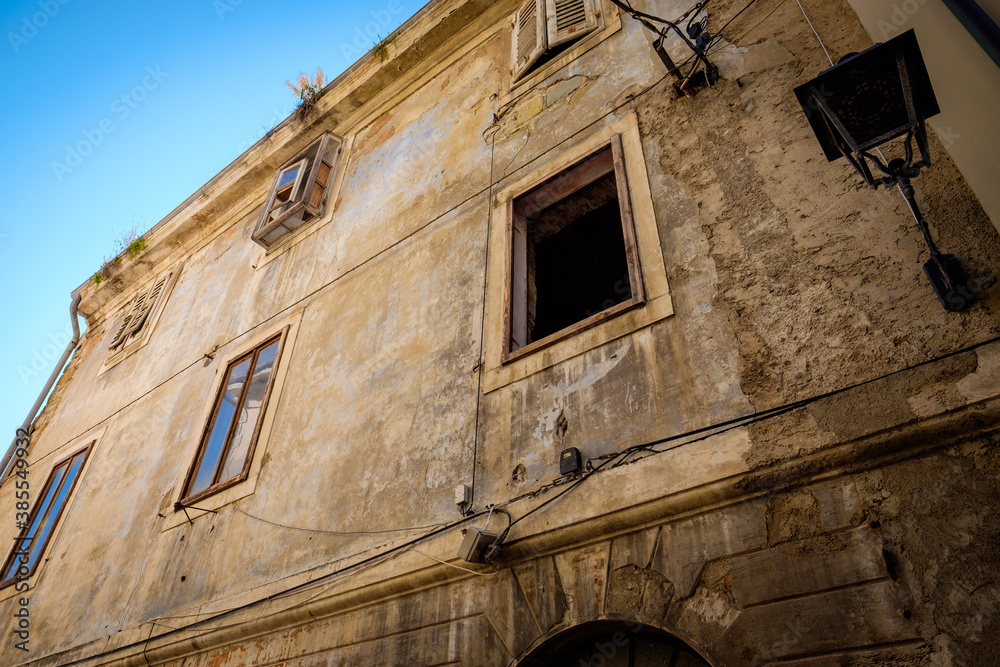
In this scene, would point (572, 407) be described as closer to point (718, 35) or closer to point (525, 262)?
point (525, 262)

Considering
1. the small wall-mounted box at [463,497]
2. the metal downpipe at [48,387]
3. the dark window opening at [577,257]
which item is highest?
the metal downpipe at [48,387]

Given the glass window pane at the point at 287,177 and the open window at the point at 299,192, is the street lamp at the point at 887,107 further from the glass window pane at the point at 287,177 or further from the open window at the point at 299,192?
the glass window pane at the point at 287,177

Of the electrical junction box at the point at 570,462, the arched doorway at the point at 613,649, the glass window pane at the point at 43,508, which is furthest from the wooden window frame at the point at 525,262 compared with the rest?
the glass window pane at the point at 43,508

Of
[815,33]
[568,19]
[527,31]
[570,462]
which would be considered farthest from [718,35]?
[570,462]

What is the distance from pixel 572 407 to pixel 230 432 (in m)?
4.27

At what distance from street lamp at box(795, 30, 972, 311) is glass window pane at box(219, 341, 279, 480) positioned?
214 inches

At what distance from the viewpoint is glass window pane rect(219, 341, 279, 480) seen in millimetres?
6199

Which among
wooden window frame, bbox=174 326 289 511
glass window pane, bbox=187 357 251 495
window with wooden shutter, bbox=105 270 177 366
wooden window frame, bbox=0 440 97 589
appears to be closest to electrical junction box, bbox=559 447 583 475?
wooden window frame, bbox=174 326 289 511

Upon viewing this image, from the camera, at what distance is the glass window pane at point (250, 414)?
620 centimetres

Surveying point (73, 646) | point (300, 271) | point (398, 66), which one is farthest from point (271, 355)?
point (398, 66)

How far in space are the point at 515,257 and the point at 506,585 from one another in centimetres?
258

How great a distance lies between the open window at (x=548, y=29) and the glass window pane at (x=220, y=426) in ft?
14.7

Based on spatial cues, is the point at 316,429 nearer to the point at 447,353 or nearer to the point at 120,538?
the point at 447,353

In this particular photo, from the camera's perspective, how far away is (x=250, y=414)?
655 cm
